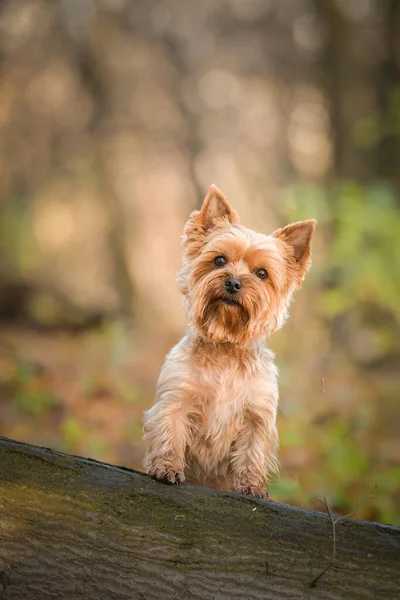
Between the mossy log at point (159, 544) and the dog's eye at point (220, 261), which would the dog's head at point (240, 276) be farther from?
the mossy log at point (159, 544)

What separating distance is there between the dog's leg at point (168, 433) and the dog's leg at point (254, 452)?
0.30 metres

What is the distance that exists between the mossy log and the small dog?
0.50 metres

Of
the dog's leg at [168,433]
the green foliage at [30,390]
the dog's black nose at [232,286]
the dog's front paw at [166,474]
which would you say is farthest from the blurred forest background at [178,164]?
the dog's front paw at [166,474]

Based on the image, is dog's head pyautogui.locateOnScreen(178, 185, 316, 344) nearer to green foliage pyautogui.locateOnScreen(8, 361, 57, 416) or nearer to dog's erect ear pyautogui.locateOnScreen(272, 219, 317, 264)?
dog's erect ear pyautogui.locateOnScreen(272, 219, 317, 264)

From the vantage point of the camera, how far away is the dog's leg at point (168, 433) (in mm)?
3375

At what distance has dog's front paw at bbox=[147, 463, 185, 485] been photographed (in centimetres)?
317

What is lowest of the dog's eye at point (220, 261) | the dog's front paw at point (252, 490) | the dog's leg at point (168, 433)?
the dog's front paw at point (252, 490)

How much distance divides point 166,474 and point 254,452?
596 mm

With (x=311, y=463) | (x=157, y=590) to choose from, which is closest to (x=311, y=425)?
(x=311, y=463)

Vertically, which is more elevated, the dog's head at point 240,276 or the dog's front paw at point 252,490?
the dog's head at point 240,276

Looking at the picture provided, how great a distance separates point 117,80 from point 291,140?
9.93 ft

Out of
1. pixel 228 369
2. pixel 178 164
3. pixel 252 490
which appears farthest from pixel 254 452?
pixel 178 164

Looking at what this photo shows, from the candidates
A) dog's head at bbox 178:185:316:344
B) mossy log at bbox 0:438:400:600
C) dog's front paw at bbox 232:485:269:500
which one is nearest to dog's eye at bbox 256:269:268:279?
dog's head at bbox 178:185:316:344

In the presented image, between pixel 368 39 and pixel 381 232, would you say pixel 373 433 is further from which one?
pixel 368 39
